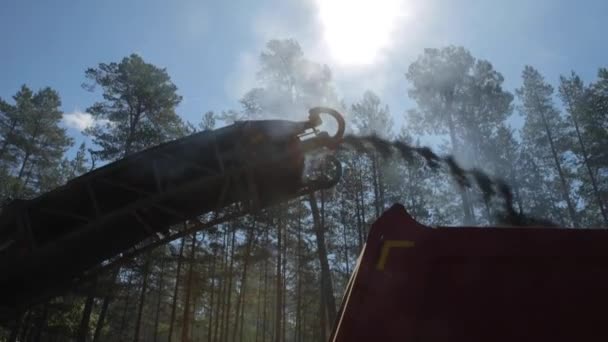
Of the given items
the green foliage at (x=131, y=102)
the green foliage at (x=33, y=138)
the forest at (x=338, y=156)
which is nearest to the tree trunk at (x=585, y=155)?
the forest at (x=338, y=156)

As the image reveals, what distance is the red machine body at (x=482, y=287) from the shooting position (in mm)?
2033

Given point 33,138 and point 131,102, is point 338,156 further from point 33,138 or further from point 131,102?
point 33,138

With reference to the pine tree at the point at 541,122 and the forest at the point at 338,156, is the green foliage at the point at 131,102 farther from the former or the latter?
the pine tree at the point at 541,122

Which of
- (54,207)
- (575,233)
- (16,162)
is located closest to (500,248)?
(575,233)

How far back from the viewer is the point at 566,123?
33219 mm

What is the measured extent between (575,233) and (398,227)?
105 centimetres

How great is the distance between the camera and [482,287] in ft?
7.07

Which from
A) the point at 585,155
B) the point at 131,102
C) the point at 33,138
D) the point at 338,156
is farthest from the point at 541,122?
the point at 33,138

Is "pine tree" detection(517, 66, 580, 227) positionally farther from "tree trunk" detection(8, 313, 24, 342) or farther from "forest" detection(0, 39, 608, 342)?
"tree trunk" detection(8, 313, 24, 342)

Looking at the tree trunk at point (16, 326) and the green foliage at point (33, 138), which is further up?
the green foliage at point (33, 138)

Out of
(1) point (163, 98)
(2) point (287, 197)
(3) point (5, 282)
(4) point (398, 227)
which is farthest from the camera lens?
(1) point (163, 98)

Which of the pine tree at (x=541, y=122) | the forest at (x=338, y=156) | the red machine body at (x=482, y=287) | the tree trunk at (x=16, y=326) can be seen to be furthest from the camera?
the pine tree at (x=541, y=122)

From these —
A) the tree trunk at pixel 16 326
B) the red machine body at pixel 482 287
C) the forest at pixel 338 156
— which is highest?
the forest at pixel 338 156

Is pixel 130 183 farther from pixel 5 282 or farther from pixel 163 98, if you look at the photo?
pixel 163 98
